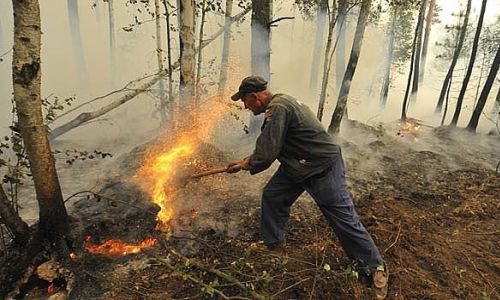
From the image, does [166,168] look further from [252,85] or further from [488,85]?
[488,85]

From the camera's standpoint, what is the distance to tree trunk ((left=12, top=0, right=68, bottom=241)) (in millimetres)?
3301

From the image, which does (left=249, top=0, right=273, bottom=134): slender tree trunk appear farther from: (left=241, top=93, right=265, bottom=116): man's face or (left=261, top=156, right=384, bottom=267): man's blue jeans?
(left=261, top=156, right=384, bottom=267): man's blue jeans

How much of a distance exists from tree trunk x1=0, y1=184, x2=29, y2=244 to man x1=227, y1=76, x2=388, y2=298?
254 centimetres

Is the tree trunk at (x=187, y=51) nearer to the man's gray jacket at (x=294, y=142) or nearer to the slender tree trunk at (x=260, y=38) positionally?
the slender tree trunk at (x=260, y=38)

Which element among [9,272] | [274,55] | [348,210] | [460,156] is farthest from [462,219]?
[274,55]

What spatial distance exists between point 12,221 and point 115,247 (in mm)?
1124

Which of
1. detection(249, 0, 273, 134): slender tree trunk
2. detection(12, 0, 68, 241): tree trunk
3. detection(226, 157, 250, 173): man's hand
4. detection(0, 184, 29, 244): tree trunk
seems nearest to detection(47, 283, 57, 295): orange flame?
detection(12, 0, 68, 241): tree trunk

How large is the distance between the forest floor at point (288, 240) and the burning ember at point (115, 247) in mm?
88

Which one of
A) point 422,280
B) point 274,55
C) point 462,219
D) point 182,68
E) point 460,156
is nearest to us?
point 422,280

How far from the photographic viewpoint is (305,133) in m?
3.59

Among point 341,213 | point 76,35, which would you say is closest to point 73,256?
point 341,213

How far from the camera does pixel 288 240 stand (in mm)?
4477

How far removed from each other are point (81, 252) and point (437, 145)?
10101mm

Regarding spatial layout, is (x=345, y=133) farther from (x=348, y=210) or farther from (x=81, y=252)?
(x=81, y=252)
